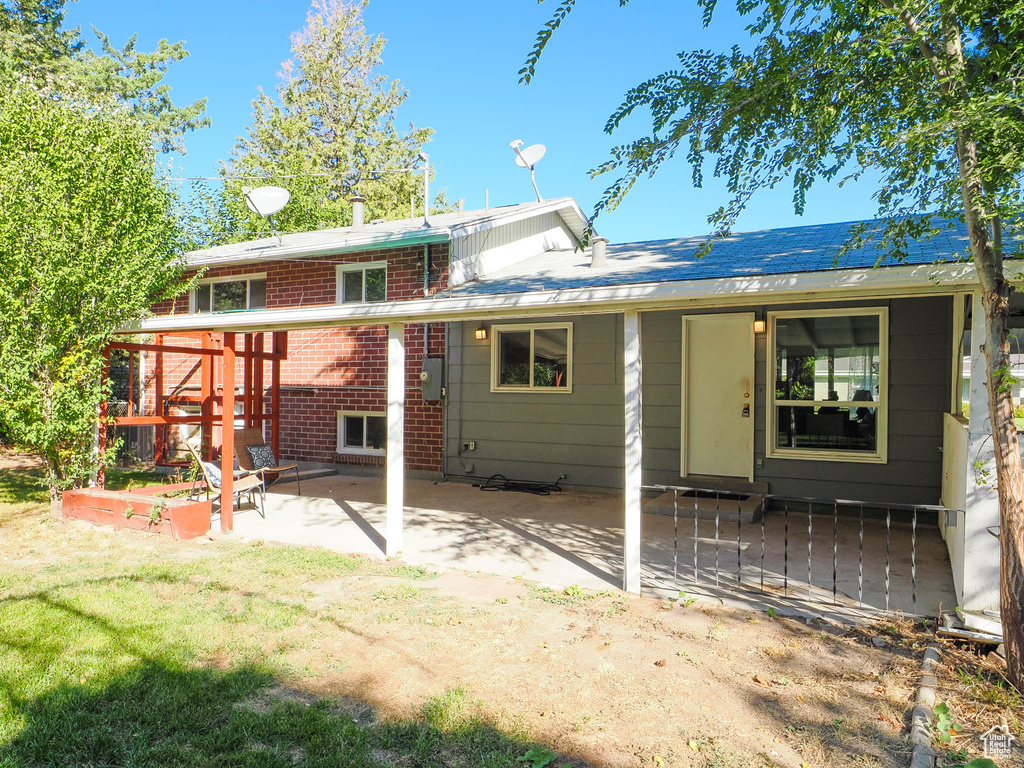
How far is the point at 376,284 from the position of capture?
1079 cm

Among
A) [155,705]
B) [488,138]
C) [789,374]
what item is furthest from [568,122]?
[155,705]

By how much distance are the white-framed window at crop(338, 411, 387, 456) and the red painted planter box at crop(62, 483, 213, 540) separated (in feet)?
13.1

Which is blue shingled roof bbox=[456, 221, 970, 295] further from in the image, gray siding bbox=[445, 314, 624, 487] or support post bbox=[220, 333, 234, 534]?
support post bbox=[220, 333, 234, 534]

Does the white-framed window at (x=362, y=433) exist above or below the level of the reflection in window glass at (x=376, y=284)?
below

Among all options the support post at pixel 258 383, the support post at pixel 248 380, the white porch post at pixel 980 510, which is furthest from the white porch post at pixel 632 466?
the support post at pixel 258 383

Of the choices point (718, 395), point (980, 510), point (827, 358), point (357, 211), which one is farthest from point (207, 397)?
point (980, 510)

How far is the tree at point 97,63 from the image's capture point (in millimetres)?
17922

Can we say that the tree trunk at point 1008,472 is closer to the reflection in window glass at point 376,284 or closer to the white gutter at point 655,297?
the white gutter at point 655,297

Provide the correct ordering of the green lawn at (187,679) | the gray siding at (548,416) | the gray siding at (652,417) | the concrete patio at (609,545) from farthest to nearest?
the gray siding at (548,416) < the gray siding at (652,417) < the concrete patio at (609,545) < the green lawn at (187,679)

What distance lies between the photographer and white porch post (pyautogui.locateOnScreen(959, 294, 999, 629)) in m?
3.81

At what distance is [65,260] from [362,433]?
537 cm

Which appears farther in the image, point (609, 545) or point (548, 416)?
point (548, 416)

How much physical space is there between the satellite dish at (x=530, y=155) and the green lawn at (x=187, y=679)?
8431 millimetres

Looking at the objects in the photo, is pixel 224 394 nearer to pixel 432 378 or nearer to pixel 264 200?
pixel 432 378
